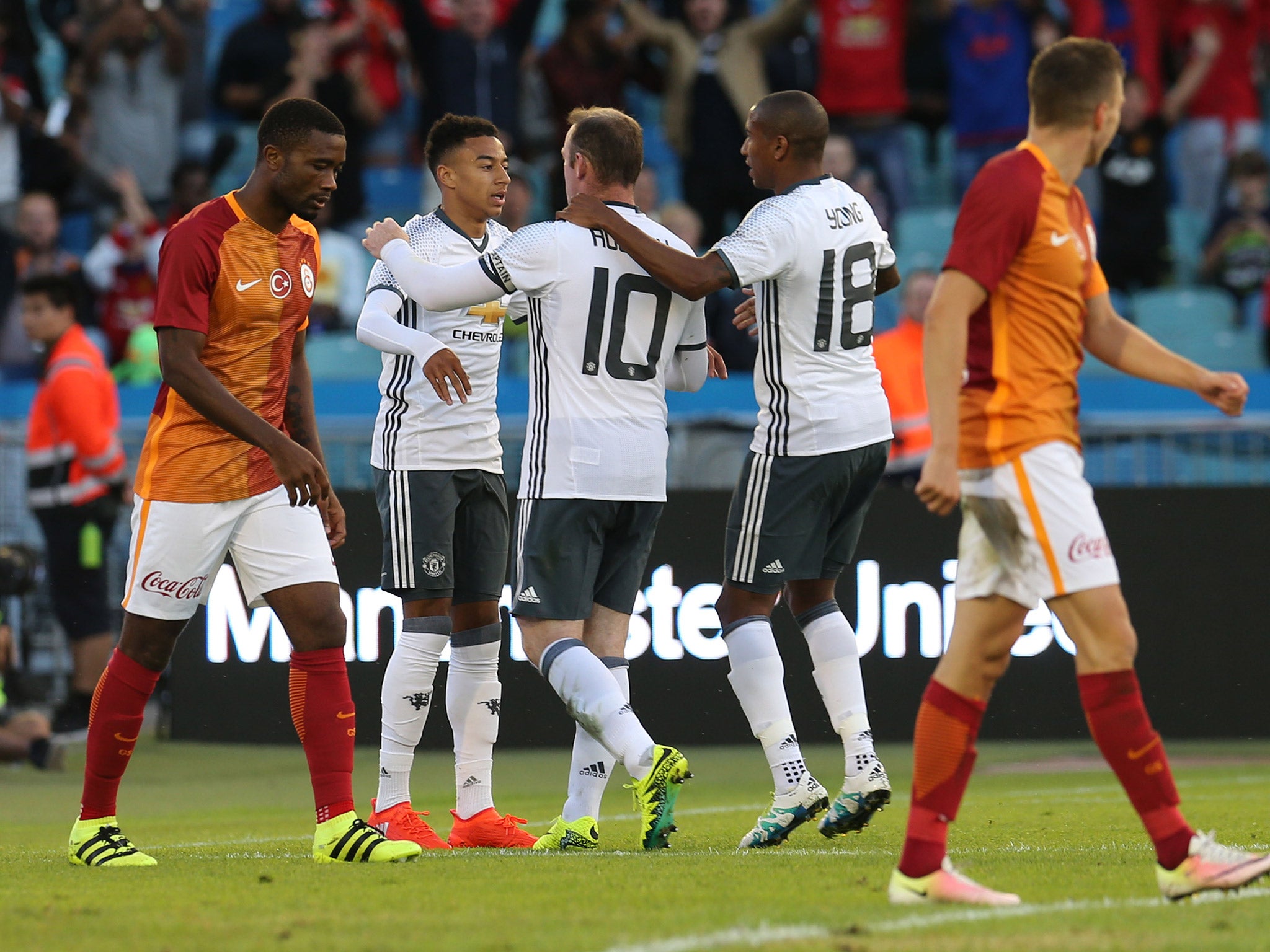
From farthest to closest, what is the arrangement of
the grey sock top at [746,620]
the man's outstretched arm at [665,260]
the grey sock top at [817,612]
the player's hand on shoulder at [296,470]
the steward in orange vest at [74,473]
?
the steward in orange vest at [74,473] < the grey sock top at [817,612] < the grey sock top at [746,620] < the man's outstretched arm at [665,260] < the player's hand on shoulder at [296,470]

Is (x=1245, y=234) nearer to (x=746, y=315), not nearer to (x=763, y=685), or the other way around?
(x=746, y=315)

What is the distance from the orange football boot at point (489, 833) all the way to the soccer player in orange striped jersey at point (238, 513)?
801 millimetres

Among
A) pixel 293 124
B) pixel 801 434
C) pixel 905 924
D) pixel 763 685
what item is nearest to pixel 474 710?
pixel 763 685

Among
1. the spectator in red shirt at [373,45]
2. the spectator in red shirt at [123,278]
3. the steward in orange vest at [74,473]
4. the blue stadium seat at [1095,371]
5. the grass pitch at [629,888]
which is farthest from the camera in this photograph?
the spectator in red shirt at [373,45]

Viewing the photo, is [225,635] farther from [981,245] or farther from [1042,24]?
[1042,24]

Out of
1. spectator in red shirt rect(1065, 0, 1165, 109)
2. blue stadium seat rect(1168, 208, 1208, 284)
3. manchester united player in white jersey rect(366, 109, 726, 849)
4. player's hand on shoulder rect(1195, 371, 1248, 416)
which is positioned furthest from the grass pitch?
spectator in red shirt rect(1065, 0, 1165, 109)

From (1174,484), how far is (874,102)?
228 inches

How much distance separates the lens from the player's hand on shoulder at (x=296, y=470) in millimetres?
5375

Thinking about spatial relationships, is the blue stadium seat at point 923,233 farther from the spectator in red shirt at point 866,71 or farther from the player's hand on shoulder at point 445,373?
the player's hand on shoulder at point 445,373

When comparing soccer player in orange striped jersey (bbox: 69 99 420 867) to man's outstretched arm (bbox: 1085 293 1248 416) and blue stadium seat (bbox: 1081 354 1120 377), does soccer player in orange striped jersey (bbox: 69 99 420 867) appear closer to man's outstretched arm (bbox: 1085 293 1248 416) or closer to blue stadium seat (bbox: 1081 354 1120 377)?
man's outstretched arm (bbox: 1085 293 1248 416)

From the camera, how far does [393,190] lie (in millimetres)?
16109

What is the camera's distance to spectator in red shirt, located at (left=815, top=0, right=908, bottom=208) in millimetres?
14984

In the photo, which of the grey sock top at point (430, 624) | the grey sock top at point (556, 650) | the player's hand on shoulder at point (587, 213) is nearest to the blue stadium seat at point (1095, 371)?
the grey sock top at point (430, 624)

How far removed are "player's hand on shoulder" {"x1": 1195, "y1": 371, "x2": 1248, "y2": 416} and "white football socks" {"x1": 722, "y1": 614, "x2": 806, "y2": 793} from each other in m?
1.83
